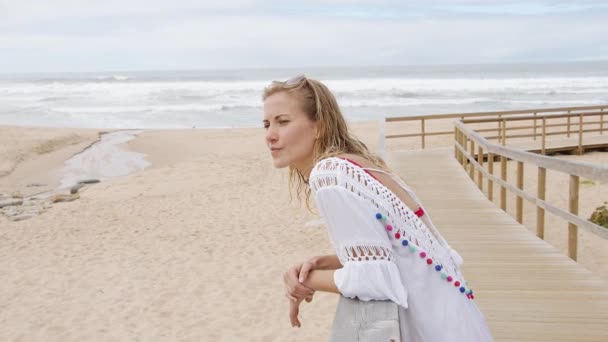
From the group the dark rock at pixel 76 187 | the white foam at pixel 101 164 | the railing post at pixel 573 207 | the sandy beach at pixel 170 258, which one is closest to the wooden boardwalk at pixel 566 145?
the sandy beach at pixel 170 258

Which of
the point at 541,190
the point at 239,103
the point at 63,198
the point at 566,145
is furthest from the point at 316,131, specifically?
the point at 239,103

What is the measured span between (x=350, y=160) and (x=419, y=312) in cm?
37

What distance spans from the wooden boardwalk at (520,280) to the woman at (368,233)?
2.12 m

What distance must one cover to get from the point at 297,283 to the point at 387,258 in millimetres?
349

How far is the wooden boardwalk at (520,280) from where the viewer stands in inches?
134

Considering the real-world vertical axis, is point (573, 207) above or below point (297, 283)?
below

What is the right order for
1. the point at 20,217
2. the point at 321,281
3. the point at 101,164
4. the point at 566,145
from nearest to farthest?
the point at 321,281, the point at 20,217, the point at 566,145, the point at 101,164

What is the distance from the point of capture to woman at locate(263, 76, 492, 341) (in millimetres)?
1278

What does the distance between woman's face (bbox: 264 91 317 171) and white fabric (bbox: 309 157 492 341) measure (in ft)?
0.72

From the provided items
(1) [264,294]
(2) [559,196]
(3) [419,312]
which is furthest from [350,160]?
(2) [559,196]

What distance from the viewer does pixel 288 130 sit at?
1.57 metres

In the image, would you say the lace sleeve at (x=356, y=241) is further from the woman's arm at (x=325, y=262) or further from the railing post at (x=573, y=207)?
the railing post at (x=573, y=207)

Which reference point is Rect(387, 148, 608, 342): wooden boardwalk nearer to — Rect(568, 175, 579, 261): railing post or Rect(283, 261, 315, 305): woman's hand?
Rect(568, 175, 579, 261): railing post

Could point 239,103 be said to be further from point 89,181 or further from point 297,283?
point 297,283
